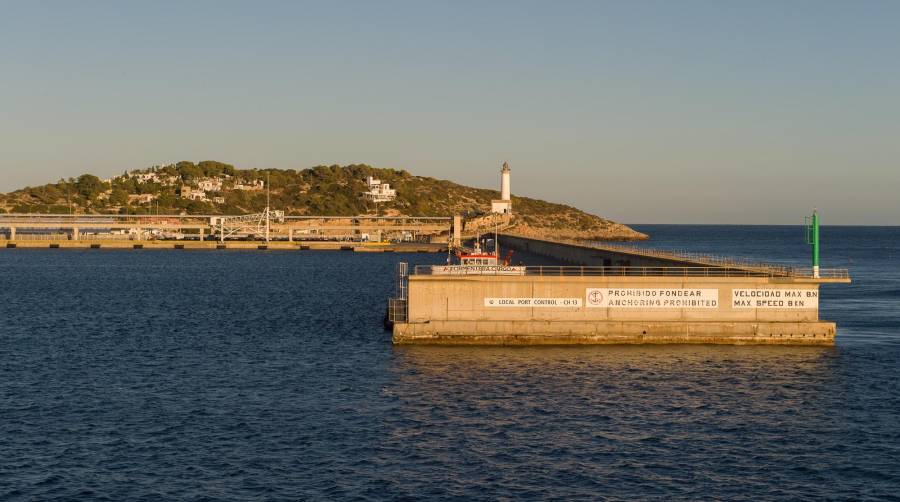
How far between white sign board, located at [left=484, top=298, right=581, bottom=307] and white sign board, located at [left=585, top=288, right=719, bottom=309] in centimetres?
102

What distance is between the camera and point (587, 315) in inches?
2271

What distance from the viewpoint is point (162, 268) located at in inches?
5817

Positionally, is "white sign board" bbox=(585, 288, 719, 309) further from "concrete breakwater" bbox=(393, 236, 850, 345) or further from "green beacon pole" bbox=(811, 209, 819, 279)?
"green beacon pole" bbox=(811, 209, 819, 279)

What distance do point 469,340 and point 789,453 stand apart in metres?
24.6

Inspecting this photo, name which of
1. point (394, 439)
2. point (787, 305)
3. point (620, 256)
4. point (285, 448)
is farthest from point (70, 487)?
point (620, 256)

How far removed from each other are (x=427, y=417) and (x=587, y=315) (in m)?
20.1

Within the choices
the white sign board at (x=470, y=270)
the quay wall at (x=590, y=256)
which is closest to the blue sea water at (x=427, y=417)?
the white sign board at (x=470, y=270)

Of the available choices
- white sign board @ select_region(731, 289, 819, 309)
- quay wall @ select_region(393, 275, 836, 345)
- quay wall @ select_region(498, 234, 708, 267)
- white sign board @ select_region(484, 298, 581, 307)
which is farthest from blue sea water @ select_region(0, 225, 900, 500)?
→ quay wall @ select_region(498, 234, 708, 267)

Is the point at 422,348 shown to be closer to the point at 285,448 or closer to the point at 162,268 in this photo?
the point at 285,448

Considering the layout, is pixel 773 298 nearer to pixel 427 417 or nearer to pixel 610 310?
pixel 610 310

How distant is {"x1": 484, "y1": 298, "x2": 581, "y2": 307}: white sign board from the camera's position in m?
57.4

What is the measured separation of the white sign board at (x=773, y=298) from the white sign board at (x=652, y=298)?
1448 millimetres

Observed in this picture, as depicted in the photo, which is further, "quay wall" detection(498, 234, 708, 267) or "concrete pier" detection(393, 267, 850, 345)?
"quay wall" detection(498, 234, 708, 267)

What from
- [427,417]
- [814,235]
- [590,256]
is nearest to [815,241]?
[814,235]
